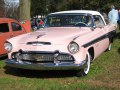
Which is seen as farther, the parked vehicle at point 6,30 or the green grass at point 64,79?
the parked vehicle at point 6,30

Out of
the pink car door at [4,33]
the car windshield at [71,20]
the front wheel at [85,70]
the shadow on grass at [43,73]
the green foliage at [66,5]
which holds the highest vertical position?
the car windshield at [71,20]

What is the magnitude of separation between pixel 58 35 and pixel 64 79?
1.15 m

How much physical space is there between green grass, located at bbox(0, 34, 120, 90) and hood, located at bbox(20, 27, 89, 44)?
0.94 meters

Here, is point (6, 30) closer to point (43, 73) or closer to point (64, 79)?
point (43, 73)

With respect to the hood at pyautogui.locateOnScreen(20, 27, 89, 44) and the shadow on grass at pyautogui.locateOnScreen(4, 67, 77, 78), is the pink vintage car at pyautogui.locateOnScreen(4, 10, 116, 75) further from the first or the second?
the shadow on grass at pyautogui.locateOnScreen(4, 67, 77, 78)

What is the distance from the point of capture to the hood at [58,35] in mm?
8047

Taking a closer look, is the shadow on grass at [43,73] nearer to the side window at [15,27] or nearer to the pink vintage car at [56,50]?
the pink vintage car at [56,50]

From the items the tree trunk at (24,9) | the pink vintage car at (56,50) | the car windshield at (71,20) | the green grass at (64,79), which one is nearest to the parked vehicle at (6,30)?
the green grass at (64,79)

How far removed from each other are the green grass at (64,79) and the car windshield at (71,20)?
4.00 ft

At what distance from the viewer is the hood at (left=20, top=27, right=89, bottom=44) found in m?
8.05

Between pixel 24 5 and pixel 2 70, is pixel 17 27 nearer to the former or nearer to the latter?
pixel 2 70

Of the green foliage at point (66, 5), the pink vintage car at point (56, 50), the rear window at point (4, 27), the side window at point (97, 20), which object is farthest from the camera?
the green foliage at point (66, 5)

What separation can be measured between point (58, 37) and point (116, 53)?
12.6 feet

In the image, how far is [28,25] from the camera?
17.1 metres
